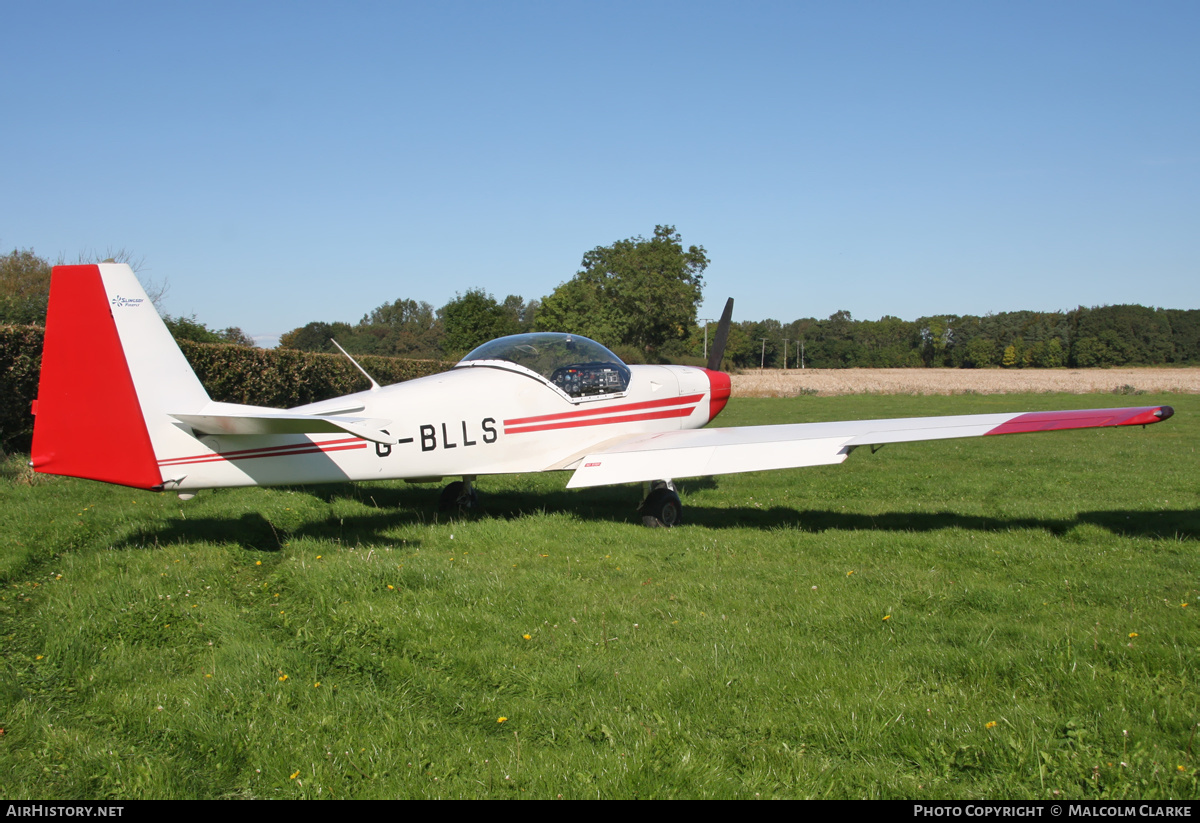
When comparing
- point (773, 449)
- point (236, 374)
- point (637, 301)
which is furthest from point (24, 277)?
point (637, 301)

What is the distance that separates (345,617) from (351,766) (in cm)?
144

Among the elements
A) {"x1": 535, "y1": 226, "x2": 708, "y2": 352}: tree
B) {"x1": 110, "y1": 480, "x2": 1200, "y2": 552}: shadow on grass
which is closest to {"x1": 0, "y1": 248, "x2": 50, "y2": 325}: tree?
{"x1": 110, "y1": 480, "x2": 1200, "y2": 552}: shadow on grass

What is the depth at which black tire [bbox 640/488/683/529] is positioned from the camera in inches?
292

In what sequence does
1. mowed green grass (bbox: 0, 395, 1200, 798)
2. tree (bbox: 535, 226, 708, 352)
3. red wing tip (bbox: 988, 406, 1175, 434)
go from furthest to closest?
tree (bbox: 535, 226, 708, 352), red wing tip (bbox: 988, 406, 1175, 434), mowed green grass (bbox: 0, 395, 1200, 798)

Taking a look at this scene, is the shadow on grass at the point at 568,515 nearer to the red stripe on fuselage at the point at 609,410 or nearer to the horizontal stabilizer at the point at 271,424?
the red stripe on fuselage at the point at 609,410

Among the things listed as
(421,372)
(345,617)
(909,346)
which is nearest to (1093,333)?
(909,346)

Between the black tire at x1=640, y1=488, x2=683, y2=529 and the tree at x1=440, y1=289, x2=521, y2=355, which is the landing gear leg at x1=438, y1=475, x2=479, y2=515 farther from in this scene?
the tree at x1=440, y1=289, x2=521, y2=355

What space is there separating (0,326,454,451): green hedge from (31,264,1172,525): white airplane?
5.13 m

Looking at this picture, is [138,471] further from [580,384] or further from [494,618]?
[580,384]

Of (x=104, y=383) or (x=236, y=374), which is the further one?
(x=236, y=374)

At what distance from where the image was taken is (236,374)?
13578 millimetres

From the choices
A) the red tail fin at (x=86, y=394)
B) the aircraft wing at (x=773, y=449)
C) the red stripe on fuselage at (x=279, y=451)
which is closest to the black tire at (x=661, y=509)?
the aircraft wing at (x=773, y=449)

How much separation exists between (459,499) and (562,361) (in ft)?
6.76

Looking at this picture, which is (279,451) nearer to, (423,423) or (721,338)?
(423,423)
